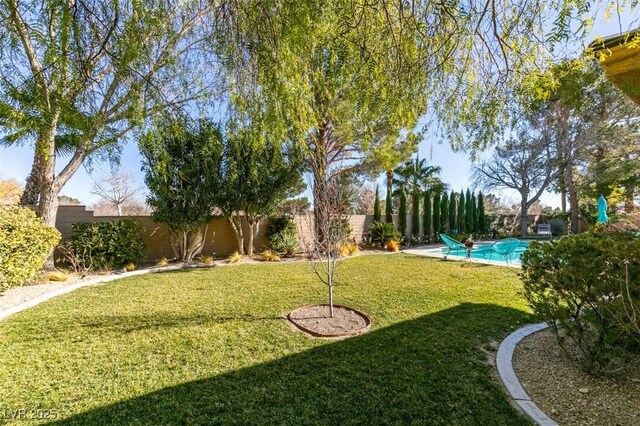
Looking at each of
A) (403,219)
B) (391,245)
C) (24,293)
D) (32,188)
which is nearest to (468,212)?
(403,219)

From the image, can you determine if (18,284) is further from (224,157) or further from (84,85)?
(84,85)

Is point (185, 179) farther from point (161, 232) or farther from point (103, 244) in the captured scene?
point (103, 244)

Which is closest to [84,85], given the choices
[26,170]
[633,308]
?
[633,308]

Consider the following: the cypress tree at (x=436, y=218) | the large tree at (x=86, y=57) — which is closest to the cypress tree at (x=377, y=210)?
the cypress tree at (x=436, y=218)

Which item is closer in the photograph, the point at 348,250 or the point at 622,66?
the point at 622,66

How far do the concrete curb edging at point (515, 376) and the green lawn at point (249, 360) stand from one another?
5.1 inches

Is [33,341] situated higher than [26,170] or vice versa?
[26,170]

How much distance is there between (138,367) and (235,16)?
3.66m

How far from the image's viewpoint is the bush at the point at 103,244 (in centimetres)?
832

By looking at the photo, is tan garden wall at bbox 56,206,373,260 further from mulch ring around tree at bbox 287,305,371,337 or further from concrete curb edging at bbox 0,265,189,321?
mulch ring around tree at bbox 287,305,371,337

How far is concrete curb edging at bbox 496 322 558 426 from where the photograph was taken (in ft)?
8.25

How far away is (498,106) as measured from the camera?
110 inches

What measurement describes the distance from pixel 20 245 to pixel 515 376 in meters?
8.49

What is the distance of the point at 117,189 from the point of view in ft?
80.8
